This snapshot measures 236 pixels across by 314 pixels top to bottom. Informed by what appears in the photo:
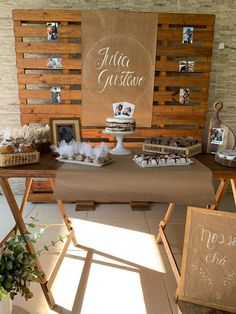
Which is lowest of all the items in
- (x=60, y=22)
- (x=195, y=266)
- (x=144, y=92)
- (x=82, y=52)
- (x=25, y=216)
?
(x=25, y=216)

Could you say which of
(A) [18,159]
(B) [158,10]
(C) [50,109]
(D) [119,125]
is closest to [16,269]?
(A) [18,159]

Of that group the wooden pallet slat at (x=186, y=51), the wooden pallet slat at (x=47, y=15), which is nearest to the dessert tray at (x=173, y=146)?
the wooden pallet slat at (x=186, y=51)

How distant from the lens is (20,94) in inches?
126

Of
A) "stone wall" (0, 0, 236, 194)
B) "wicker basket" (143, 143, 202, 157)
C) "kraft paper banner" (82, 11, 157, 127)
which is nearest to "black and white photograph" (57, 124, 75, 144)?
"wicker basket" (143, 143, 202, 157)

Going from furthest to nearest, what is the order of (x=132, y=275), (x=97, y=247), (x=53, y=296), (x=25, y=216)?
(x=25, y=216) → (x=97, y=247) → (x=132, y=275) → (x=53, y=296)

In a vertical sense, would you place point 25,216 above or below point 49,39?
below

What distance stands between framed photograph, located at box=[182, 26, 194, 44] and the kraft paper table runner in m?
2.29

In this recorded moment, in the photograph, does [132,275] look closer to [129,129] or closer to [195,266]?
[195,266]

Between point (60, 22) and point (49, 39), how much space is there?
226mm

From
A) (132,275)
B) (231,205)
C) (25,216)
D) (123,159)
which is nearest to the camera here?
(123,159)

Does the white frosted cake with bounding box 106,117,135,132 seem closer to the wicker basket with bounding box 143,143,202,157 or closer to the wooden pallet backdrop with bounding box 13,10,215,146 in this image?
the wicker basket with bounding box 143,143,202,157

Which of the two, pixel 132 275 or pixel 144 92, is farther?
pixel 144 92

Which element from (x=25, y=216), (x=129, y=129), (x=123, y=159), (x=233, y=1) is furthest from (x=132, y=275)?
(x=233, y=1)

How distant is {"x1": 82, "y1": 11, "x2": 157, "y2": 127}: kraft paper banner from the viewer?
3051 millimetres
